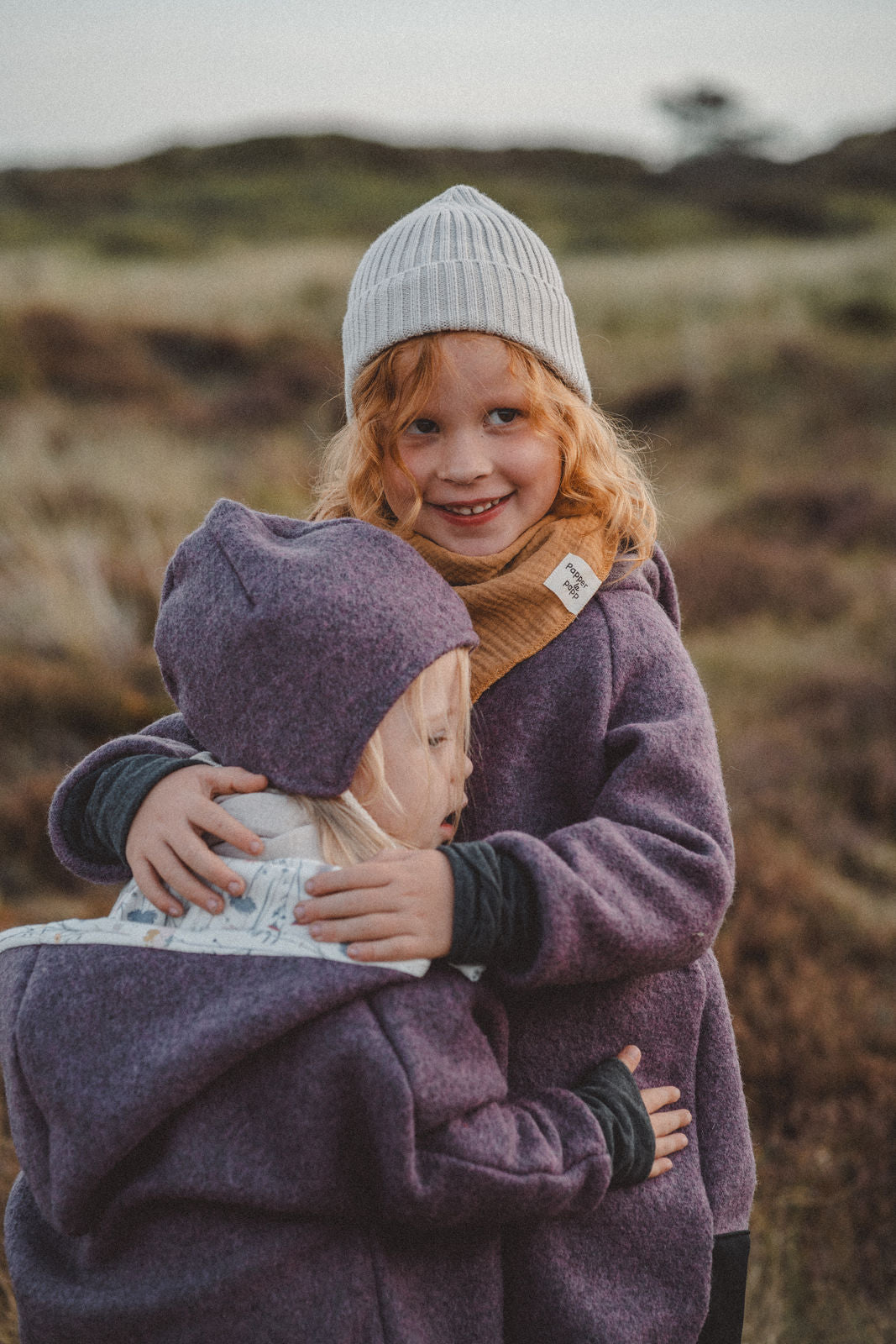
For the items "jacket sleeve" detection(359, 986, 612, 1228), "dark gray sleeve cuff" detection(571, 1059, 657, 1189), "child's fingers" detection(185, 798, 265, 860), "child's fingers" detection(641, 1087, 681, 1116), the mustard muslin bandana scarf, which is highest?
the mustard muslin bandana scarf

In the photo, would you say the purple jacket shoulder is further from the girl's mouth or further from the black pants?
the black pants

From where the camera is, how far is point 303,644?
1.53m

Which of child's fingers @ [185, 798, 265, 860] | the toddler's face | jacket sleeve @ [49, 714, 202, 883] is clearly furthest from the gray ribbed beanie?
child's fingers @ [185, 798, 265, 860]

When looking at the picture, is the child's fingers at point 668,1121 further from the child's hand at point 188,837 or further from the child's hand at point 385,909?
the child's hand at point 188,837

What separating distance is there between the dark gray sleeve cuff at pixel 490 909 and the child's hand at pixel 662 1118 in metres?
0.36

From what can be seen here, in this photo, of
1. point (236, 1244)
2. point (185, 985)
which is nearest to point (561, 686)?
point (185, 985)

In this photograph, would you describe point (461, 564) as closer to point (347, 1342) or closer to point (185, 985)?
point (185, 985)

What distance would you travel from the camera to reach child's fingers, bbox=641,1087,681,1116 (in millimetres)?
1743

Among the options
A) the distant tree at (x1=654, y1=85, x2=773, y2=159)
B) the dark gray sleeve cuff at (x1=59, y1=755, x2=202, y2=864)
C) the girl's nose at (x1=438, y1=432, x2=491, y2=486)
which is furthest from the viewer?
the distant tree at (x1=654, y1=85, x2=773, y2=159)

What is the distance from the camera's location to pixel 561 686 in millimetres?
1871

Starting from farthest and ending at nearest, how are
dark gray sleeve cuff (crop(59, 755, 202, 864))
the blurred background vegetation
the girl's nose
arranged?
the blurred background vegetation
the girl's nose
dark gray sleeve cuff (crop(59, 755, 202, 864))

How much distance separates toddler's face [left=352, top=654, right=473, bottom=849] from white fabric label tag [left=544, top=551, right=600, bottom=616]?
0.31 metres

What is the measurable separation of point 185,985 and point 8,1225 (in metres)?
0.55

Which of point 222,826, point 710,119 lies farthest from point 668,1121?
point 710,119
